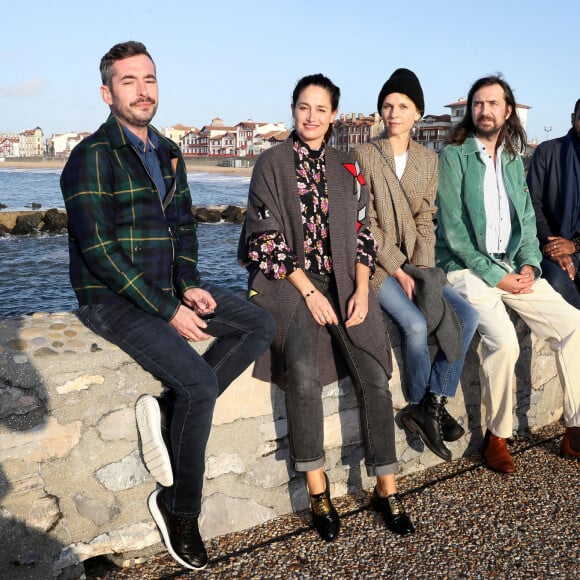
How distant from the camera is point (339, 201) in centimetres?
313

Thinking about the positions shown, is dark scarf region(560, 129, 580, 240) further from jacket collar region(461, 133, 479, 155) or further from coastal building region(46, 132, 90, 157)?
coastal building region(46, 132, 90, 157)

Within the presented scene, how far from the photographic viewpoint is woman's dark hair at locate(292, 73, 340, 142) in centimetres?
309

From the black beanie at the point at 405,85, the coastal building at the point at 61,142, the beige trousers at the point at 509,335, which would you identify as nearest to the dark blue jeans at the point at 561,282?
the beige trousers at the point at 509,335

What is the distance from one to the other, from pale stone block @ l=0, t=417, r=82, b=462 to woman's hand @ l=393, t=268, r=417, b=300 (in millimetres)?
1817

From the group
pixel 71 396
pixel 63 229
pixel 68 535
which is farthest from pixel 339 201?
pixel 63 229

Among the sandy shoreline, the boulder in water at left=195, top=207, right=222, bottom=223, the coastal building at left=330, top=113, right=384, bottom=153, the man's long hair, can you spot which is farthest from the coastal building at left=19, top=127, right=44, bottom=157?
the man's long hair

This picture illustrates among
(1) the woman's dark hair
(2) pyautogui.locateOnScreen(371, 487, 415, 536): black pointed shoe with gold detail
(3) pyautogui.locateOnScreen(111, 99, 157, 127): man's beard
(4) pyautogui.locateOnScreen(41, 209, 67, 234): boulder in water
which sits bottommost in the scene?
(4) pyautogui.locateOnScreen(41, 209, 67, 234): boulder in water

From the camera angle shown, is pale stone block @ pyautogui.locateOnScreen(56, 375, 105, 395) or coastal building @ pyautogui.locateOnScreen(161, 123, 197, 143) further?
coastal building @ pyautogui.locateOnScreen(161, 123, 197, 143)

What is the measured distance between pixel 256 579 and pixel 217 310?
1161 mm

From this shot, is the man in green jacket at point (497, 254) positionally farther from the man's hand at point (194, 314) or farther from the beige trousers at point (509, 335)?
the man's hand at point (194, 314)

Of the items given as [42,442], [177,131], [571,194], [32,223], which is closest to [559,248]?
[571,194]

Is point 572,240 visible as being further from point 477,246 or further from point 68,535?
point 68,535

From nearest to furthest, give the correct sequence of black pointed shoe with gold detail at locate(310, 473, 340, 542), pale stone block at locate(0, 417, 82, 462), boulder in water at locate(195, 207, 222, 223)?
pale stone block at locate(0, 417, 82, 462)
black pointed shoe with gold detail at locate(310, 473, 340, 542)
boulder in water at locate(195, 207, 222, 223)

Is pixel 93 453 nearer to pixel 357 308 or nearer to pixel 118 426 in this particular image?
pixel 118 426
